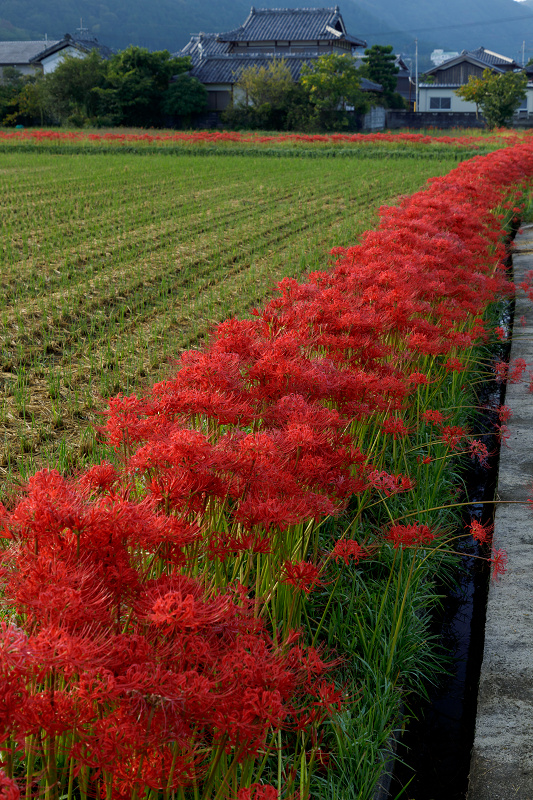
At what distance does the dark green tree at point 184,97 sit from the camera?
36.0 m

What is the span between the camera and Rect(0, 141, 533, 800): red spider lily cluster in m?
1.26

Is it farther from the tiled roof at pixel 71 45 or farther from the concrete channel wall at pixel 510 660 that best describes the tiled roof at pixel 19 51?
the concrete channel wall at pixel 510 660

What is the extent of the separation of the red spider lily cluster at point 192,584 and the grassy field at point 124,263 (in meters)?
1.33

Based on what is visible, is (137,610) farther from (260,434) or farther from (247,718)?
(260,434)

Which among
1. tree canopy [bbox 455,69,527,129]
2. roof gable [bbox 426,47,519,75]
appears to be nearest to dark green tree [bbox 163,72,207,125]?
tree canopy [bbox 455,69,527,129]

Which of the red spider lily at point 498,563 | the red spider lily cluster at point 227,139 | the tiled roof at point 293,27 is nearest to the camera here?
the red spider lily at point 498,563

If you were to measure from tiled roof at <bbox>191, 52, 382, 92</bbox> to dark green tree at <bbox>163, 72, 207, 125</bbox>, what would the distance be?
4043 millimetres

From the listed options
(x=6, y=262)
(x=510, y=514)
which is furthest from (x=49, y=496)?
(x=6, y=262)

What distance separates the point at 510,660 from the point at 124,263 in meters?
7.88

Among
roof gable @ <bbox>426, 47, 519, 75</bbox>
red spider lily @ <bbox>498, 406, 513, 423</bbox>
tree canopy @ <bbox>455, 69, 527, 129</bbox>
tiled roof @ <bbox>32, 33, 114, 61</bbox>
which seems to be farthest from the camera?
roof gable @ <bbox>426, 47, 519, 75</bbox>

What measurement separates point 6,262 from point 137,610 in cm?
→ 855

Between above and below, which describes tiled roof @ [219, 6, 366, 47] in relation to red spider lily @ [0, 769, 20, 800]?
above

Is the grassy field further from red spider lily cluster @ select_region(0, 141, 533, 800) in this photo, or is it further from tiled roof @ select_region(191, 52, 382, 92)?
tiled roof @ select_region(191, 52, 382, 92)

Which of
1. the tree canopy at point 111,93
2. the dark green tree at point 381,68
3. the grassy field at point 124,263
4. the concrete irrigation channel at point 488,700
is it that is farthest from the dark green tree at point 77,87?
the concrete irrigation channel at point 488,700
